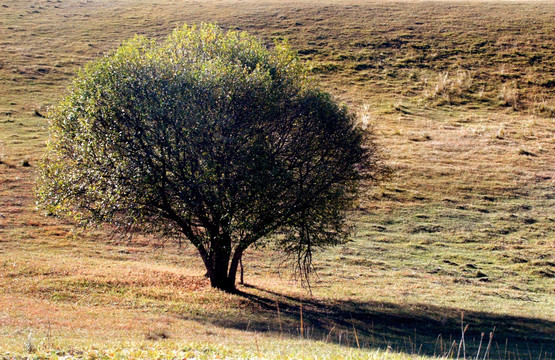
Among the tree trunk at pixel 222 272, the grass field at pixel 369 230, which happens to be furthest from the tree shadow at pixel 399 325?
the tree trunk at pixel 222 272

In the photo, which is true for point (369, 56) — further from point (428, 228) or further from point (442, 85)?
point (428, 228)

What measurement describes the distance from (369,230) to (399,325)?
15490mm

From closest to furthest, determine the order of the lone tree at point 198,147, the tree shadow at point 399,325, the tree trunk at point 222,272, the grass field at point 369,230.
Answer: the grass field at point 369,230
the tree shadow at point 399,325
the lone tree at point 198,147
the tree trunk at point 222,272

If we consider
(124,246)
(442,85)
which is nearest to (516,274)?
(124,246)

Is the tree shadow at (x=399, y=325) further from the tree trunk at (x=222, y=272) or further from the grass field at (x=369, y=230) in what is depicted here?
the tree trunk at (x=222, y=272)

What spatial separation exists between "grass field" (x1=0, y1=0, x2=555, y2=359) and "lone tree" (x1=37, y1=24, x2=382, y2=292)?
11.9 feet

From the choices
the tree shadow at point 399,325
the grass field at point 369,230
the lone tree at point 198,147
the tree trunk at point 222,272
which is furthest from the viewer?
the tree trunk at point 222,272

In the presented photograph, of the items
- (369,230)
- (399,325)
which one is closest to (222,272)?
(399,325)

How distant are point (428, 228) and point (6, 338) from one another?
29687 millimetres

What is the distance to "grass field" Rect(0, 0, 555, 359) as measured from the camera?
17984mm

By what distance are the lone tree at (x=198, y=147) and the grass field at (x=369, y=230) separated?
3.64 m

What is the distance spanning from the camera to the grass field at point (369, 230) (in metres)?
18.0

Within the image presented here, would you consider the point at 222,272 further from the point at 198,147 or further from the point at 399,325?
the point at 399,325

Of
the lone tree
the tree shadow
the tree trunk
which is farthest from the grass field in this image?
the lone tree
